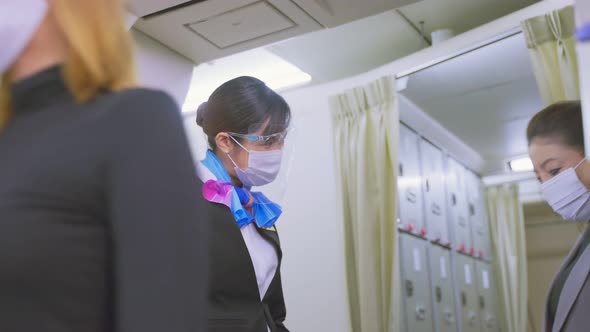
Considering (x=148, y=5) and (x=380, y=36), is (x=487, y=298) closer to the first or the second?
(x=380, y=36)

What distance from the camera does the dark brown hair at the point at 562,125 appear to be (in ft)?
6.07

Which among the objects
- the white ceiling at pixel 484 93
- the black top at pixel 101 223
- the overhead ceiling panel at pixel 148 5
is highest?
the white ceiling at pixel 484 93

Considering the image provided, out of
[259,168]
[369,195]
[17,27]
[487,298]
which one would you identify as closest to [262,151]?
[259,168]

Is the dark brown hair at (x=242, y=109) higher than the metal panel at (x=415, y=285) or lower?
higher

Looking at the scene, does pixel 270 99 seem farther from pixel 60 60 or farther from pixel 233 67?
pixel 233 67

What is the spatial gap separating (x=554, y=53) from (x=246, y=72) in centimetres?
202

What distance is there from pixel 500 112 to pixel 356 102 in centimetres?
177

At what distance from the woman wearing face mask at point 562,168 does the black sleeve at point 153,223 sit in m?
1.41

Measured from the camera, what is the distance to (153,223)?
1.96 ft

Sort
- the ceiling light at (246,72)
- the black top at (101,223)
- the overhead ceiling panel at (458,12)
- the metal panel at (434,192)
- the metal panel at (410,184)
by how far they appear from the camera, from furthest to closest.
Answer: the metal panel at (434,192), the metal panel at (410,184), the ceiling light at (246,72), the overhead ceiling panel at (458,12), the black top at (101,223)

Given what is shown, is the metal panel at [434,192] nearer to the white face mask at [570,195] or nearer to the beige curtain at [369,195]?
the beige curtain at [369,195]

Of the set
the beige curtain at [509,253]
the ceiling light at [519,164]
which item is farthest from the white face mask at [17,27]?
the ceiling light at [519,164]

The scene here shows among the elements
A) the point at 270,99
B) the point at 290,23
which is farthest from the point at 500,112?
the point at 270,99

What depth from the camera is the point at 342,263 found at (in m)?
3.37
